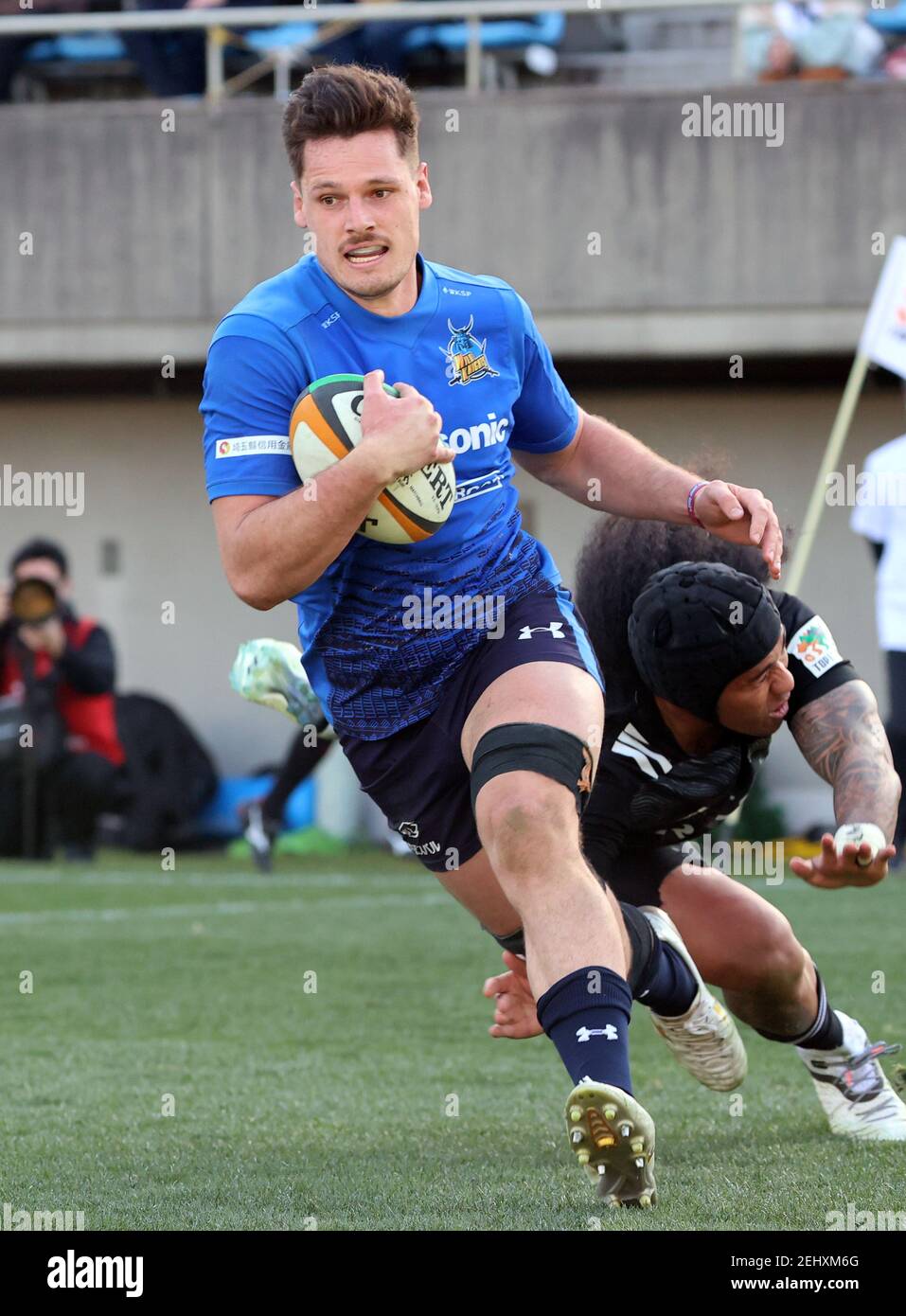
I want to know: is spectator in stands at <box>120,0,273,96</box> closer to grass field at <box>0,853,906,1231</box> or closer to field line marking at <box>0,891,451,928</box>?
field line marking at <box>0,891,451,928</box>

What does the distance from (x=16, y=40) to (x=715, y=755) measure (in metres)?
11.8

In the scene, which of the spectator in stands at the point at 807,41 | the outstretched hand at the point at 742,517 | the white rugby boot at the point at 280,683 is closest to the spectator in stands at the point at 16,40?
the spectator in stands at the point at 807,41

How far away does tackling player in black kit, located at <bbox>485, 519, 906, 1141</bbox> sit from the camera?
3912 millimetres

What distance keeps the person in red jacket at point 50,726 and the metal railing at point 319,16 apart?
149 inches

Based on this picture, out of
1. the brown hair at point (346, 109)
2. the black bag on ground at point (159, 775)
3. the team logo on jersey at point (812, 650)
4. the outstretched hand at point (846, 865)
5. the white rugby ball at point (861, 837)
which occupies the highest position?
the brown hair at point (346, 109)

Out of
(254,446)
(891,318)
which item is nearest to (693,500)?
(254,446)

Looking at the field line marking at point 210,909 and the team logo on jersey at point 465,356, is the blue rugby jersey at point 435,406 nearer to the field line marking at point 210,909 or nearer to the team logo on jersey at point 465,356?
the team logo on jersey at point 465,356

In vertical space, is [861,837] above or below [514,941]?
above

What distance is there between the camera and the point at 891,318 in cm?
1043

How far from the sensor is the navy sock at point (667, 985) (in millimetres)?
3947

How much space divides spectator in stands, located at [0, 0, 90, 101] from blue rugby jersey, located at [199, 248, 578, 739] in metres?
10.8

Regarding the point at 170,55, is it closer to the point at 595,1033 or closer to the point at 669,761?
the point at 669,761

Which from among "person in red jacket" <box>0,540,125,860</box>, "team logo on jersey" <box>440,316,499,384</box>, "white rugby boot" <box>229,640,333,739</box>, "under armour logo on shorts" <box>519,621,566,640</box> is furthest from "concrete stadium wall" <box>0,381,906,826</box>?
"under armour logo on shorts" <box>519,621,566,640</box>

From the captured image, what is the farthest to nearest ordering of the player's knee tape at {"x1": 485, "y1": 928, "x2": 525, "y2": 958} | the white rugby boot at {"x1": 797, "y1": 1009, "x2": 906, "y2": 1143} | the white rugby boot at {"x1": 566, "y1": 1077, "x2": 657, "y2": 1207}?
1. the white rugby boot at {"x1": 797, "y1": 1009, "x2": 906, "y2": 1143}
2. the player's knee tape at {"x1": 485, "y1": 928, "x2": 525, "y2": 958}
3. the white rugby boot at {"x1": 566, "y1": 1077, "x2": 657, "y2": 1207}
